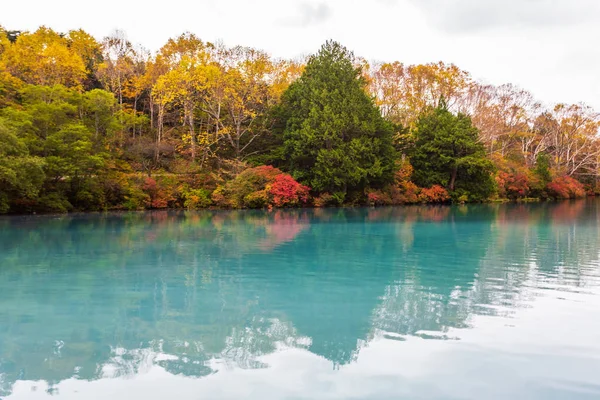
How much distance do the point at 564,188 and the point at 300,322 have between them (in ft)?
167

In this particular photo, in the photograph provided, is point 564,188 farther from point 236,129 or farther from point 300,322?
point 300,322

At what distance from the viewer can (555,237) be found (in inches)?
664

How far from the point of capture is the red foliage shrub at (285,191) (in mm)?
34000

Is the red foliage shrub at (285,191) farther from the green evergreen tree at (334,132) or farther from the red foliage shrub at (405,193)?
the red foliage shrub at (405,193)

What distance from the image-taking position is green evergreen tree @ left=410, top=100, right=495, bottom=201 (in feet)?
132

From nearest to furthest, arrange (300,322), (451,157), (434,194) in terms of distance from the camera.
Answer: (300,322) → (451,157) → (434,194)

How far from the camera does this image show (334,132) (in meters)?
35.8

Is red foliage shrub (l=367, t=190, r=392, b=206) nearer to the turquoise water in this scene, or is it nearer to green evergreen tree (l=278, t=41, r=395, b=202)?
green evergreen tree (l=278, t=41, r=395, b=202)

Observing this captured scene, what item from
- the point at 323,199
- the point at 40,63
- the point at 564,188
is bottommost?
the point at 323,199

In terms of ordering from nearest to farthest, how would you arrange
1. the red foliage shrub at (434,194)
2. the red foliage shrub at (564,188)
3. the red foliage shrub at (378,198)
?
1. the red foliage shrub at (378,198)
2. the red foliage shrub at (434,194)
3. the red foliage shrub at (564,188)

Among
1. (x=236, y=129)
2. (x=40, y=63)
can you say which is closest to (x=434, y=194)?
(x=236, y=129)

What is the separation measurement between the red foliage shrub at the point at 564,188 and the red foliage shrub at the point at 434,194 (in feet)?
50.3

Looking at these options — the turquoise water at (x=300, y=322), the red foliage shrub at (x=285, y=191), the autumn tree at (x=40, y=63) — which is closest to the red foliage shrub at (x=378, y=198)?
the red foliage shrub at (x=285, y=191)

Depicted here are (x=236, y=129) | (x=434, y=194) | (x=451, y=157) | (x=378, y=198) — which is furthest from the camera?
(x=434, y=194)
